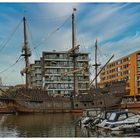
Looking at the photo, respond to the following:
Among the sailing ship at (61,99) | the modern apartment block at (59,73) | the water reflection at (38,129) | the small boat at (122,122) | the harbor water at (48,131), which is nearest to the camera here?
the harbor water at (48,131)

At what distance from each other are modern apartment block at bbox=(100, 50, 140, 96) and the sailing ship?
61.1 feet

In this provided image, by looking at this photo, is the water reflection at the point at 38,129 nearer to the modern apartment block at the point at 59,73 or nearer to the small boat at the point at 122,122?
the small boat at the point at 122,122

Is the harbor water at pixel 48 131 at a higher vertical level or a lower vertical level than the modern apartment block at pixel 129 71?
lower

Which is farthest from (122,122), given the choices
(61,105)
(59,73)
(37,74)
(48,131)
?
(37,74)

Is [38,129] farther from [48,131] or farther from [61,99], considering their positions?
[61,99]

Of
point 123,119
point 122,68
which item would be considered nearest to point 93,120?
point 123,119

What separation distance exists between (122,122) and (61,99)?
3664 cm

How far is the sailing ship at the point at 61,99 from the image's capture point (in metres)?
56.5

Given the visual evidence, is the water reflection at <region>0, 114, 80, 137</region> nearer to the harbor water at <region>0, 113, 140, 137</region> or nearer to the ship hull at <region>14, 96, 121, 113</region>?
the harbor water at <region>0, 113, 140, 137</region>

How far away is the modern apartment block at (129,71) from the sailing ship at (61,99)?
61.1 feet

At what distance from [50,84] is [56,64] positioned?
220 inches

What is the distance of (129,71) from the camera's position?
91.1 m

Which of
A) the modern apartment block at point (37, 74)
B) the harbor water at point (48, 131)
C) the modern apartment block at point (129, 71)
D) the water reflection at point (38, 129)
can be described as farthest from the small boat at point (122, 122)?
the modern apartment block at point (37, 74)

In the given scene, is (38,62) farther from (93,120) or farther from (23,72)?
(93,120)
